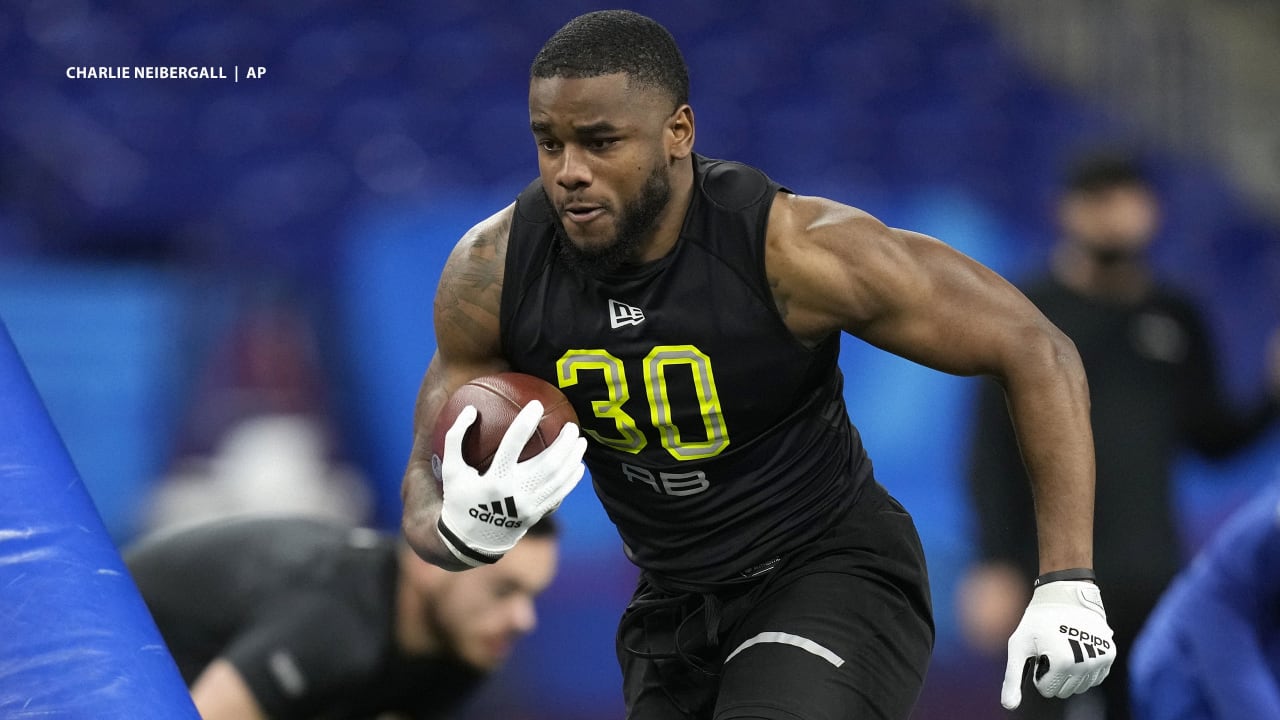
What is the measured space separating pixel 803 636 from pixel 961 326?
0.63 metres

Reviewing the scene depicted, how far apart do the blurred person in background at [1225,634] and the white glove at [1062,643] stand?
4.99 ft

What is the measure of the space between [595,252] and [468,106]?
4964 millimetres

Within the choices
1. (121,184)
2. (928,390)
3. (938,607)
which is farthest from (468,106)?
(938,607)

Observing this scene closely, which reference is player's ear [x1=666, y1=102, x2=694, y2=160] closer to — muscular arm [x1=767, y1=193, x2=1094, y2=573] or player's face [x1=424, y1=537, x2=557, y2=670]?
muscular arm [x1=767, y1=193, x2=1094, y2=573]

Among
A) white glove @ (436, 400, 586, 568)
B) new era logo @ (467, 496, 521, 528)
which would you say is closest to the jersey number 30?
white glove @ (436, 400, 586, 568)

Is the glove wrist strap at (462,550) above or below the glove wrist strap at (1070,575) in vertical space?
above

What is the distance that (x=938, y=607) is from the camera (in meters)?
5.99

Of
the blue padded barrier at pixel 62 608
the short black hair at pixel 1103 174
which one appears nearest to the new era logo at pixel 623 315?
the blue padded barrier at pixel 62 608

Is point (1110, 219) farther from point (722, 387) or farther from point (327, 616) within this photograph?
point (327, 616)

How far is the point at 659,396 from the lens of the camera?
274 cm

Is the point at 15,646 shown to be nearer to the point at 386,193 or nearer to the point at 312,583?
the point at 312,583

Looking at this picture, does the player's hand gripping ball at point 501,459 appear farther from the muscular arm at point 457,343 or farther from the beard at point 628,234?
the beard at point 628,234

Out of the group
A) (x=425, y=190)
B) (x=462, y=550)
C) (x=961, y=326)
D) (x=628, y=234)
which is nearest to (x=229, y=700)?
(x=462, y=550)

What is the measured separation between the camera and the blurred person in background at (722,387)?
263cm
